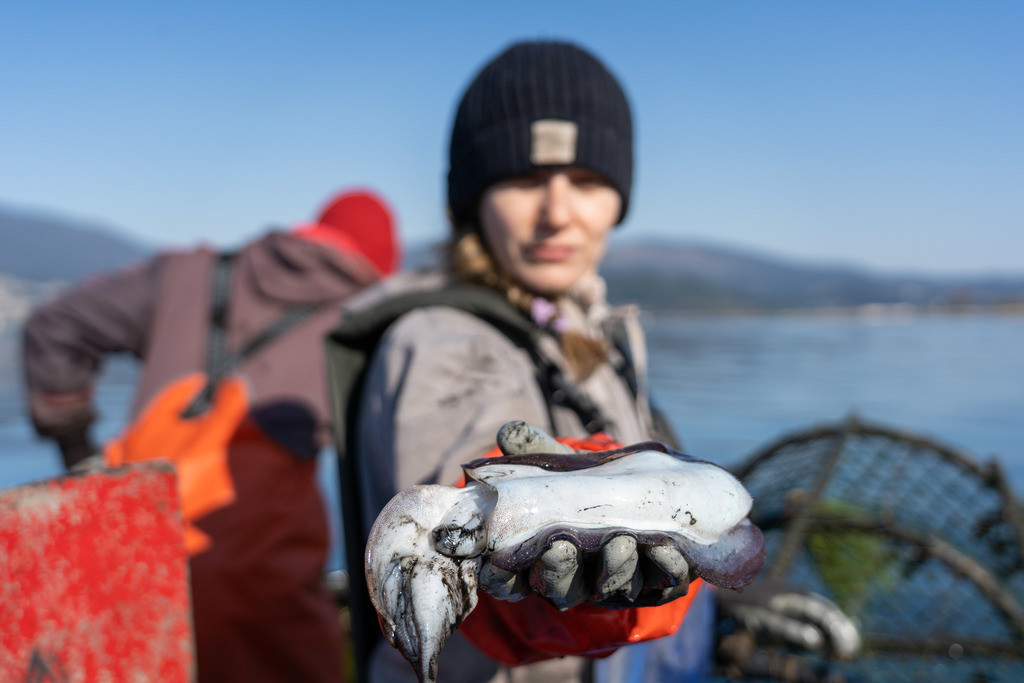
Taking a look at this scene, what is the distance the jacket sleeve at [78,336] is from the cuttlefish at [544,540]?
241cm

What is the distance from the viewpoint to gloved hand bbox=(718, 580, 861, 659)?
2.59 metres

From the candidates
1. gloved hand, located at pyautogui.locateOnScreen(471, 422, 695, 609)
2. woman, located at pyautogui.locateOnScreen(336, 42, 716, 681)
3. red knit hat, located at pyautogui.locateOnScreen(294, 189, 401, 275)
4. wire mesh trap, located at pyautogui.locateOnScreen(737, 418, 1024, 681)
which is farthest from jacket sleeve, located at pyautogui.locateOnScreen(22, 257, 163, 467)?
wire mesh trap, located at pyautogui.locateOnScreen(737, 418, 1024, 681)

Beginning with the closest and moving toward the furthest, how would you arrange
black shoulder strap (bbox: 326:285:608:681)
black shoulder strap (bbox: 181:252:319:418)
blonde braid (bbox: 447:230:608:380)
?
1. black shoulder strap (bbox: 326:285:608:681)
2. blonde braid (bbox: 447:230:608:380)
3. black shoulder strap (bbox: 181:252:319:418)

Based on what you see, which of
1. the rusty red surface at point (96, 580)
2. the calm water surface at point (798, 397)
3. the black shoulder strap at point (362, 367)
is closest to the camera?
the rusty red surface at point (96, 580)

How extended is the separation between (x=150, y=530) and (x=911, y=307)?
102934 millimetres

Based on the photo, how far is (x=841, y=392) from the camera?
1520 centimetres

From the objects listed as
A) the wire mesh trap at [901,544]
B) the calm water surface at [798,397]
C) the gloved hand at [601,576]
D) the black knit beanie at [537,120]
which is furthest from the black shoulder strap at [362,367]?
the calm water surface at [798,397]

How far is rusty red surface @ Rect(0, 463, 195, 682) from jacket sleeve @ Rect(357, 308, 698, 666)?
482mm

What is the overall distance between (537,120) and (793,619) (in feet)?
7.27

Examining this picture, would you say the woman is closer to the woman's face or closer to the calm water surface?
the woman's face

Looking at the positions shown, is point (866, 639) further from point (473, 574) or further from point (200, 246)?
point (200, 246)

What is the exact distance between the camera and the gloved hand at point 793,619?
259cm

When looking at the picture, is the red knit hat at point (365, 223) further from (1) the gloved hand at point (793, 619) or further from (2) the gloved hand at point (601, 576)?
(2) the gloved hand at point (601, 576)

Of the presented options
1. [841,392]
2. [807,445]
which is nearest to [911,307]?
[841,392]
